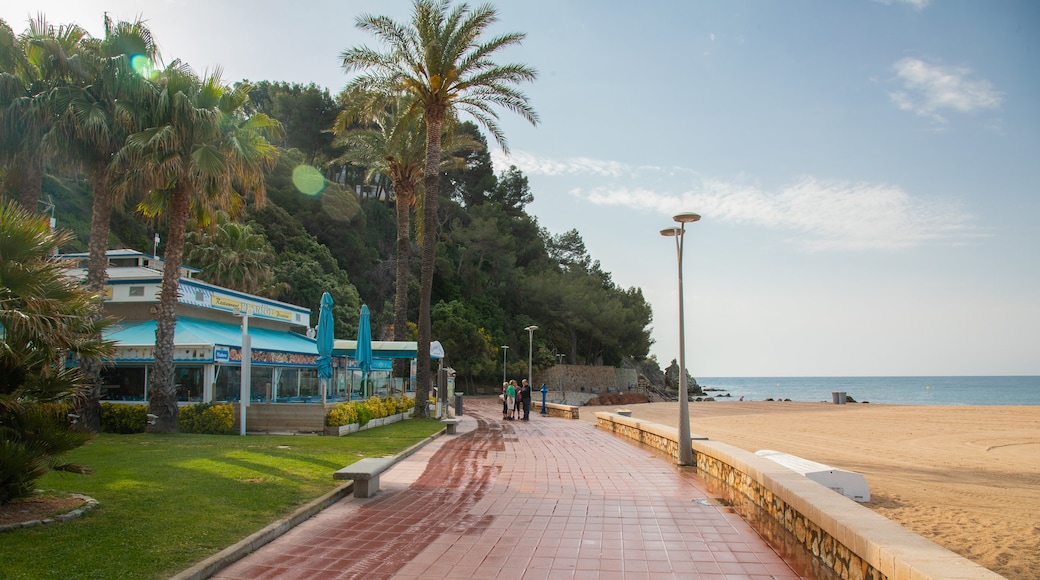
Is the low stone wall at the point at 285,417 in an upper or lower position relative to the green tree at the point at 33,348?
lower

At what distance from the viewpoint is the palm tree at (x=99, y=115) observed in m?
15.8

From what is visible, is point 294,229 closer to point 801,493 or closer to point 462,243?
point 462,243

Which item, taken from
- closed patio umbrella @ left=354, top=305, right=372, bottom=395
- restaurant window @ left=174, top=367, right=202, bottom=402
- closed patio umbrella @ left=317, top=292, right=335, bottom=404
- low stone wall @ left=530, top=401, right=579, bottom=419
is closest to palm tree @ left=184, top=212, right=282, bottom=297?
restaurant window @ left=174, top=367, right=202, bottom=402

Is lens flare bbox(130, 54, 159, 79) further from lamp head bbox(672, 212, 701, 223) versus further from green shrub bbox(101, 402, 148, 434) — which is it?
lamp head bbox(672, 212, 701, 223)

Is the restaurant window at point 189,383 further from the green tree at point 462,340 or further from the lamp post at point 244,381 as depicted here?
the green tree at point 462,340

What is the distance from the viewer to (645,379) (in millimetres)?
82750

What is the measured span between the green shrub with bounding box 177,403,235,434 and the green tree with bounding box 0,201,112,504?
10404mm

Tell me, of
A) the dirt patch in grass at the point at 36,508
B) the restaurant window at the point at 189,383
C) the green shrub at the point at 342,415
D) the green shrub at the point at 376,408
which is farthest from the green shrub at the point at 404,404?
the dirt patch in grass at the point at 36,508

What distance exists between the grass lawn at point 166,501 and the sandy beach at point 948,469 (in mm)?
7241

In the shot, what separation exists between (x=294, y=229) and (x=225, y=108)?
105 ft

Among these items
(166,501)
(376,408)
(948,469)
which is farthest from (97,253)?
(948,469)

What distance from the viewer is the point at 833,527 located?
5145 mm

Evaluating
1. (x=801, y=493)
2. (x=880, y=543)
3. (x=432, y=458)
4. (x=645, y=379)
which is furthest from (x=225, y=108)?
(x=645, y=379)

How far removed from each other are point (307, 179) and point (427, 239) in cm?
3299
